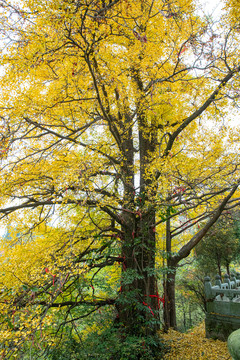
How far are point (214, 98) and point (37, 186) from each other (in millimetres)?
3786

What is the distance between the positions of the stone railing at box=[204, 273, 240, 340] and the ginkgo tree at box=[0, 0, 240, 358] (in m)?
1.78

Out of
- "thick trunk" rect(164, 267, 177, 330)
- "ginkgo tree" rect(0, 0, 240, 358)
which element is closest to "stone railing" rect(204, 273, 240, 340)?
"thick trunk" rect(164, 267, 177, 330)

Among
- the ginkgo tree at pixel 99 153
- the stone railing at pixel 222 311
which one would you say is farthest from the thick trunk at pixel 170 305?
the ginkgo tree at pixel 99 153

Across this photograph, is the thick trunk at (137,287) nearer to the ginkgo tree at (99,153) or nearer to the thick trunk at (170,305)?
the ginkgo tree at (99,153)

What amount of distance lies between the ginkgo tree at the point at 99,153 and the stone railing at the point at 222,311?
1775mm

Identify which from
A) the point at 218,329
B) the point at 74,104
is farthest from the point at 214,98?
the point at 218,329

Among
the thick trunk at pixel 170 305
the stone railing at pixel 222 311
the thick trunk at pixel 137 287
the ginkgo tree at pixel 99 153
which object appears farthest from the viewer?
the thick trunk at pixel 170 305

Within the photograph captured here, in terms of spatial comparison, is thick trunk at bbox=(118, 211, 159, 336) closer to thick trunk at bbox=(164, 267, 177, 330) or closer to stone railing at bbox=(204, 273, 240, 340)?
stone railing at bbox=(204, 273, 240, 340)

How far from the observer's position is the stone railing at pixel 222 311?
6.29 m

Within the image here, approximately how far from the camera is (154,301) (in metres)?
5.78

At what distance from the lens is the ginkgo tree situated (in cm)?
334

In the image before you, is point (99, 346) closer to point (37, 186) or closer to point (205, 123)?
point (37, 186)

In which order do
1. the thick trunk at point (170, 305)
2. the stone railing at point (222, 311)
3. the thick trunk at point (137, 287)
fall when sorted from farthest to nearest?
→ the thick trunk at point (170, 305) → the stone railing at point (222, 311) → the thick trunk at point (137, 287)

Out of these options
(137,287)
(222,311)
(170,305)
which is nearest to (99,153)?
(137,287)
